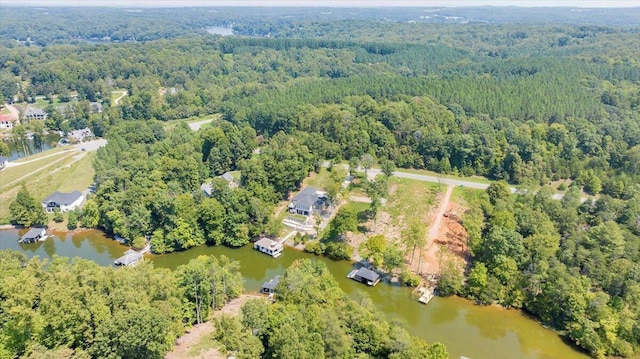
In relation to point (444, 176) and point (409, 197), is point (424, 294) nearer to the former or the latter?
point (409, 197)

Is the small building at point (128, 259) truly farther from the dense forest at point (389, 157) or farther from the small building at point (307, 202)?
the small building at point (307, 202)

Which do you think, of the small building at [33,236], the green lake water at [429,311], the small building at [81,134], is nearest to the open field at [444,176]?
the green lake water at [429,311]

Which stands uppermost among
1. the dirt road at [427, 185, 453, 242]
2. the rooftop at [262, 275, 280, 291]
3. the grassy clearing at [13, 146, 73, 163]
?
the dirt road at [427, 185, 453, 242]

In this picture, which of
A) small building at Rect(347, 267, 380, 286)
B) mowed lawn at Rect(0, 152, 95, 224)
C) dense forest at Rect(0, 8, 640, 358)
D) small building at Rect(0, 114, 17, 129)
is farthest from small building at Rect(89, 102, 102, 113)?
small building at Rect(347, 267, 380, 286)

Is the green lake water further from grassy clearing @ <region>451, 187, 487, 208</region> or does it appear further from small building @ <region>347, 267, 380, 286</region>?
grassy clearing @ <region>451, 187, 487, 208</region>

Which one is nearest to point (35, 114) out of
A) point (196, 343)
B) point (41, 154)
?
point (41, 154)

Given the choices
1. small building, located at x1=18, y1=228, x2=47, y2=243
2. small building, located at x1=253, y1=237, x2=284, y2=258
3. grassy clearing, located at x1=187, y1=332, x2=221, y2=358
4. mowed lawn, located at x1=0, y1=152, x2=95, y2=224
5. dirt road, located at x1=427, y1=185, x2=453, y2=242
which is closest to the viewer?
grassy clearing, located at x1=187, y1=332, x2=221, y2=358

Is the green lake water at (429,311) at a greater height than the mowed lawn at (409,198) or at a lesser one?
lesser

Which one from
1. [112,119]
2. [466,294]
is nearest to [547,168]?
[466,294]
